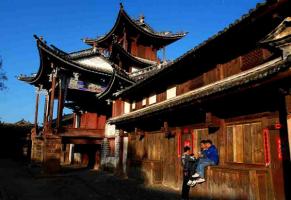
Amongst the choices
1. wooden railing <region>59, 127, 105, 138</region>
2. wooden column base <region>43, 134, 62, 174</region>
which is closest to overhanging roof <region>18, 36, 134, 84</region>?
wooden railing <region>59, 127, 105, 138</region>

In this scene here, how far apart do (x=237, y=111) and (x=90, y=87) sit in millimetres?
17688

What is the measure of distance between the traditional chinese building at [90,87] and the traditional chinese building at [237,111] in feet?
20.4

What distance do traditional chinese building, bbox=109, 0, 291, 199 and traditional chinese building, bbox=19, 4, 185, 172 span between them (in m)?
6.22

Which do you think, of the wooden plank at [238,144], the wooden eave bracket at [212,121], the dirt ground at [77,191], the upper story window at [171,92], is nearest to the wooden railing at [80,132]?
the dirt ground at [77,191]

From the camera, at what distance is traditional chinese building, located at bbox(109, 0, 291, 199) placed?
688cm

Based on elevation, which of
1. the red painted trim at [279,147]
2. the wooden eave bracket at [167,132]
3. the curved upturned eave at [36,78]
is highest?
the curved upturned eave at [36,78]

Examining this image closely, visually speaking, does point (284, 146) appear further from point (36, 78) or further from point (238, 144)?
point (36, 78)

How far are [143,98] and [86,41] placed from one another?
2050cm

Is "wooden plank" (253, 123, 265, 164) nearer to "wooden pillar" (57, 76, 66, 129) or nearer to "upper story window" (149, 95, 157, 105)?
"upper story window" (149, 95, 157, 105)

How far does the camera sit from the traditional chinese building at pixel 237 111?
6875mm

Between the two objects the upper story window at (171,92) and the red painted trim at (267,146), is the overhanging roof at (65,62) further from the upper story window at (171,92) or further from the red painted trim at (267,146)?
the red painted trim at (267,146)

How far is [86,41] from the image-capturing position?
34.8 meters

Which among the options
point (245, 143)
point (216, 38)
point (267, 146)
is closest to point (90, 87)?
point (216, 38)

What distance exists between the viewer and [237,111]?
8531 mm
